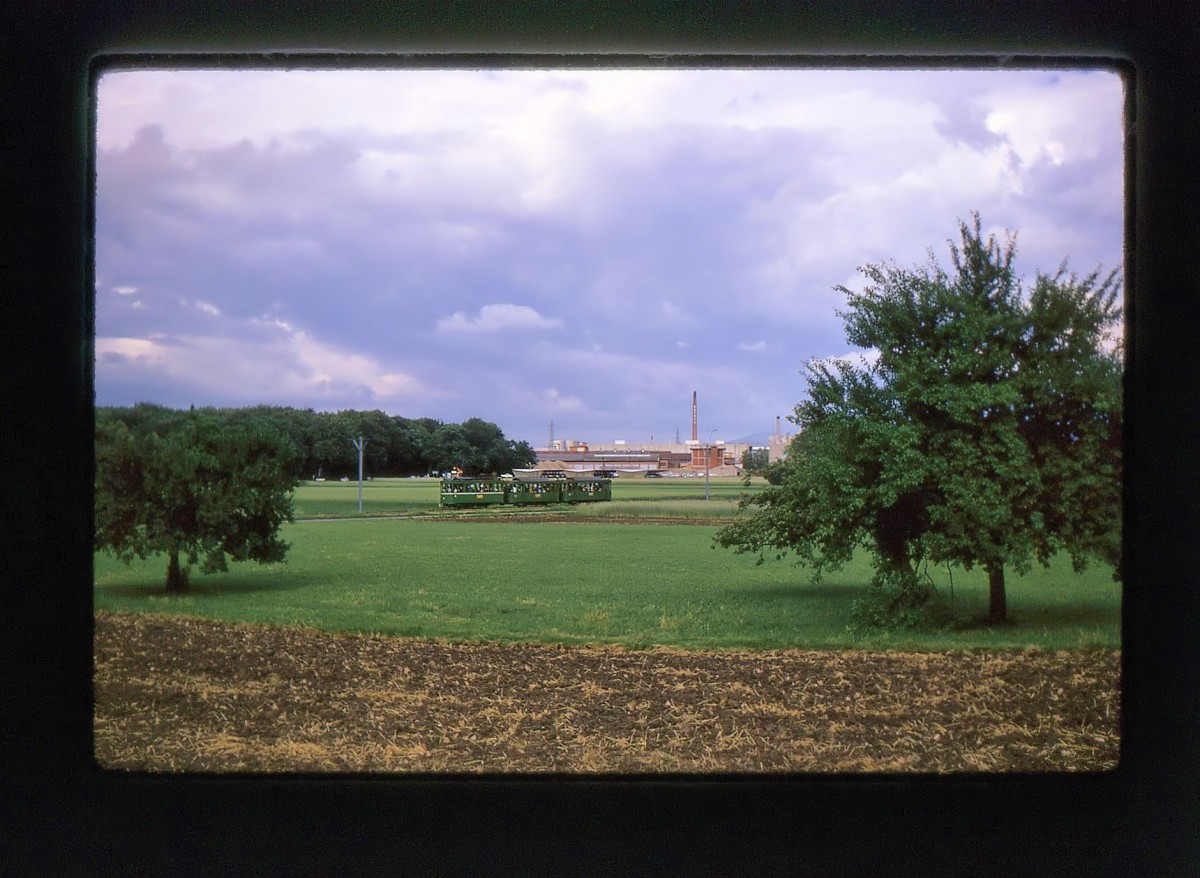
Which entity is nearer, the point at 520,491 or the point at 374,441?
the point at 374,441

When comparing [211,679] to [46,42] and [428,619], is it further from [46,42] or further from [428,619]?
[46,42]

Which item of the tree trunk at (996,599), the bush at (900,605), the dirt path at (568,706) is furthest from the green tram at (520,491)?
the tree trunk at (996,599)

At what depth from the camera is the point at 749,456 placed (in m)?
3.24

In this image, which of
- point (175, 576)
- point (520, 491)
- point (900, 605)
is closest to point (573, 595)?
point (520, 491)

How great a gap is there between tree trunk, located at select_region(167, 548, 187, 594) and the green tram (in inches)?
39.0

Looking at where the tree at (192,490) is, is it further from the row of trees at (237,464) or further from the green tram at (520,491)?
the green tram at (520,491)

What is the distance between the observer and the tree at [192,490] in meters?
2.82

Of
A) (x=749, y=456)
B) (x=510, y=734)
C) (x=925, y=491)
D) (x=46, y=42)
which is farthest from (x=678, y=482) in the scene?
(x=46, y=42)

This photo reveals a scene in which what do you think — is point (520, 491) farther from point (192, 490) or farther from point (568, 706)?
point (192, 490)

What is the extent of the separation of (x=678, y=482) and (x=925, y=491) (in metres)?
0.94

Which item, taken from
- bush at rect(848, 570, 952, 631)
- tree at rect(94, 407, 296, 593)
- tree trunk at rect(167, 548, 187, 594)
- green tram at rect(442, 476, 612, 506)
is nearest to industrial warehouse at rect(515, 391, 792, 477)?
A: green tram at rect(442, 476, 612, 506)

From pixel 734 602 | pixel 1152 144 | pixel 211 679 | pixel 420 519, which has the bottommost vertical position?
pixel 211 679

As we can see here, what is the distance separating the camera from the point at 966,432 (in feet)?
9.49

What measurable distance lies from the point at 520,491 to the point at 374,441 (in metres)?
0.65
